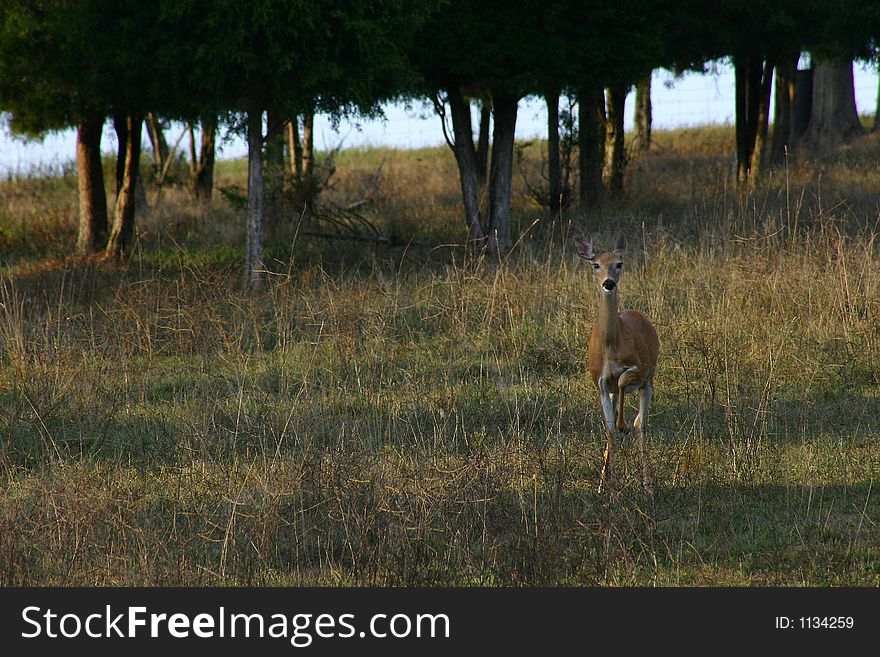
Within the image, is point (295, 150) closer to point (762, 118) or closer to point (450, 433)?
point (762, 118)

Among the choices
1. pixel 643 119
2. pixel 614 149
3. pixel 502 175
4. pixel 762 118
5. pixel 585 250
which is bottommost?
pixel 585 250

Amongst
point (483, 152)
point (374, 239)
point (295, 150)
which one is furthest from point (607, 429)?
point (483, 152)

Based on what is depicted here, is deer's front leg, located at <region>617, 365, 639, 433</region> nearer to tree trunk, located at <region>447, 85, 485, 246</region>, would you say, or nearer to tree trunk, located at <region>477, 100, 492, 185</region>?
tree trunk, located at <region>447, 85, 485, 246</region>

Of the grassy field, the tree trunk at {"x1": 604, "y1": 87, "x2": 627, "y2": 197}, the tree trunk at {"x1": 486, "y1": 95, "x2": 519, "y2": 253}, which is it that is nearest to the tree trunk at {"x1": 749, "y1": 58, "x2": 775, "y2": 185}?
the tree trunk at {"x1": 604, "y1": 87, "x2": 627, "y2": 197}

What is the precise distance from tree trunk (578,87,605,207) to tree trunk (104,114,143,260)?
7.53 metres

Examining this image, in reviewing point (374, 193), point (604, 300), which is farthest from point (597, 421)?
point (374, 193)

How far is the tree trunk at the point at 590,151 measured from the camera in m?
18.9

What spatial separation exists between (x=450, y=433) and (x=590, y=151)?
40.4 feet

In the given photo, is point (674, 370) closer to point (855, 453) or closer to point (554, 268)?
point (855, 453)

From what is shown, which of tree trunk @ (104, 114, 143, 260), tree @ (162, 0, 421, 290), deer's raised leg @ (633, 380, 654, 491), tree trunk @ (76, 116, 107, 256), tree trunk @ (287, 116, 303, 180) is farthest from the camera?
tree trunk @ (287, 116, 303, 180)

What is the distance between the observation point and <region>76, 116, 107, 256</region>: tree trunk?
722 inches

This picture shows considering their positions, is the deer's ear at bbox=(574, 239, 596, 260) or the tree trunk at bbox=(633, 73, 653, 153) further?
the tree trunk at bbox=(633, 73, 653, 153)

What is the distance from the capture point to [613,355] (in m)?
6.65

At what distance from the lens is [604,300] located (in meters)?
6.50
